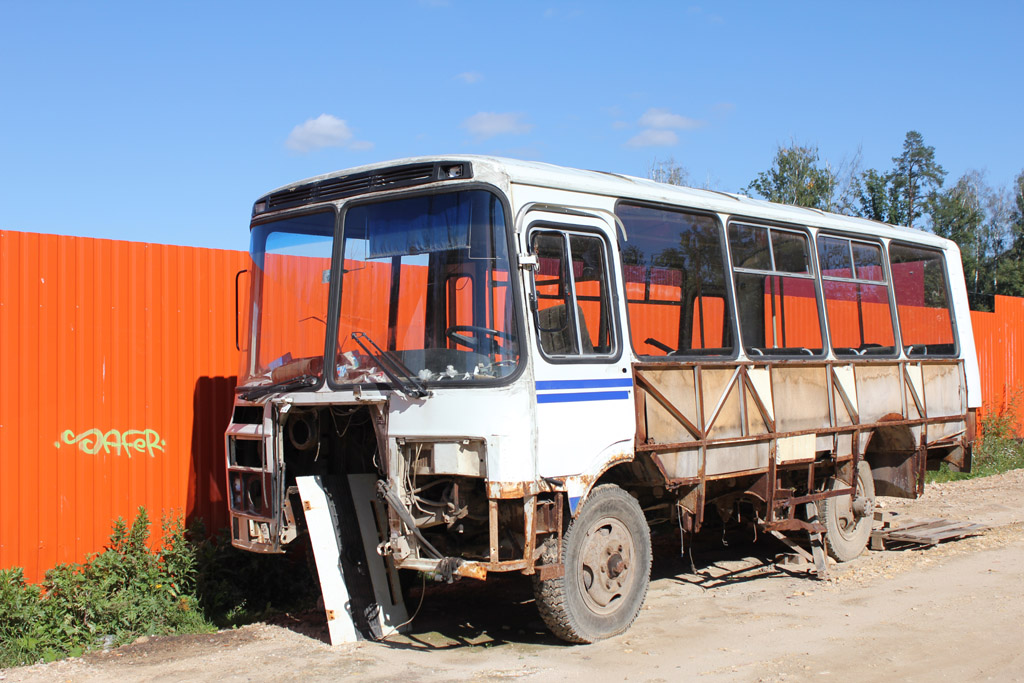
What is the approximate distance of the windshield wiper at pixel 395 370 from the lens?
231 inches

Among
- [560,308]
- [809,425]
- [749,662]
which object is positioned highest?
[560,308]

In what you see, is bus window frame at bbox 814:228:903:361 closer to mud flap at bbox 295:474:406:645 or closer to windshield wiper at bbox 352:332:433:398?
windshield wiper at bbox 352:332:433:398

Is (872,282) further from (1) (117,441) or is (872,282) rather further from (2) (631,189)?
(1) (117,441)

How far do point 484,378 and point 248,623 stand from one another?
3.18 meters

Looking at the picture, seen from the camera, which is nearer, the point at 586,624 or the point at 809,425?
the point at 586,624

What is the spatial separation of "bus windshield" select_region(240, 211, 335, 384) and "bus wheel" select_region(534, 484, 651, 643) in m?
2.08

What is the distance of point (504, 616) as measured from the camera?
7.27 metres

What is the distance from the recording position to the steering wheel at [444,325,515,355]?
19.1ft

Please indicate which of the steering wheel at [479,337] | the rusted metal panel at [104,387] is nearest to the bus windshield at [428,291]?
the steering wheel at [479,337]

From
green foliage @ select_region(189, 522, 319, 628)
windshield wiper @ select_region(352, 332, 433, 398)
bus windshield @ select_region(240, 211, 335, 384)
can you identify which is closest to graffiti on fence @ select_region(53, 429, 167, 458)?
green foliage @ select_region(189, 522, 319, 628)

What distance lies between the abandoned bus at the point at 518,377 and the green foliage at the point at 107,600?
93 centimetres

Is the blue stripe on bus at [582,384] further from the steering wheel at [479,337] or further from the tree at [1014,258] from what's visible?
the tree at [1014,258]

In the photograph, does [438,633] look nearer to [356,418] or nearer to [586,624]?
[586,624]

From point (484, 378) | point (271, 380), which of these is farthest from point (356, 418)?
point (484, 378)
